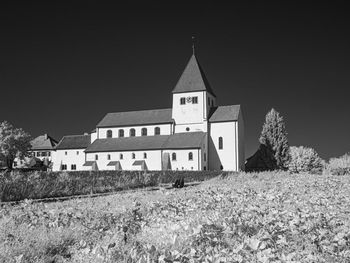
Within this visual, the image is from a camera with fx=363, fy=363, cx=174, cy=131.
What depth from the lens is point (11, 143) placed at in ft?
230

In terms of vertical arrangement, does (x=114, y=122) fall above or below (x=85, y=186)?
above

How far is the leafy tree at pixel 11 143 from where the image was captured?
228 feet

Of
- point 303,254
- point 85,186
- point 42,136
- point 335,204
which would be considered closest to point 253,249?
point 303,254

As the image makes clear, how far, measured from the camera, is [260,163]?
62.9 meters

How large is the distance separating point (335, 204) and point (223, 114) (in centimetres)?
5396

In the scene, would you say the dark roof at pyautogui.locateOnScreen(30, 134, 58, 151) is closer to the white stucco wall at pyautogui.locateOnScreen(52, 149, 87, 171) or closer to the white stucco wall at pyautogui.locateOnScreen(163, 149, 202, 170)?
the white stucco wall at pyautogui.locateOnScreen(52, 149, 87, 171)

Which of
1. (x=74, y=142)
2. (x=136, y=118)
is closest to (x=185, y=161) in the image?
(x=136, y=118)

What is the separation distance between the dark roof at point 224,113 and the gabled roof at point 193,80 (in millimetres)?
3958

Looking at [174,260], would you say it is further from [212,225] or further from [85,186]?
[85,186]

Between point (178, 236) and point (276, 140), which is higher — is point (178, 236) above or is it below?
below

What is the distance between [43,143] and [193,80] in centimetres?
4704

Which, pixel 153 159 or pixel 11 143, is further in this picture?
pixel 11 143

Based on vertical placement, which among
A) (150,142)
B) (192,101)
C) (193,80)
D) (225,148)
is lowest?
(225,148)

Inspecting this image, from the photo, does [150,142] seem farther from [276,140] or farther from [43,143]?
[43,143]
